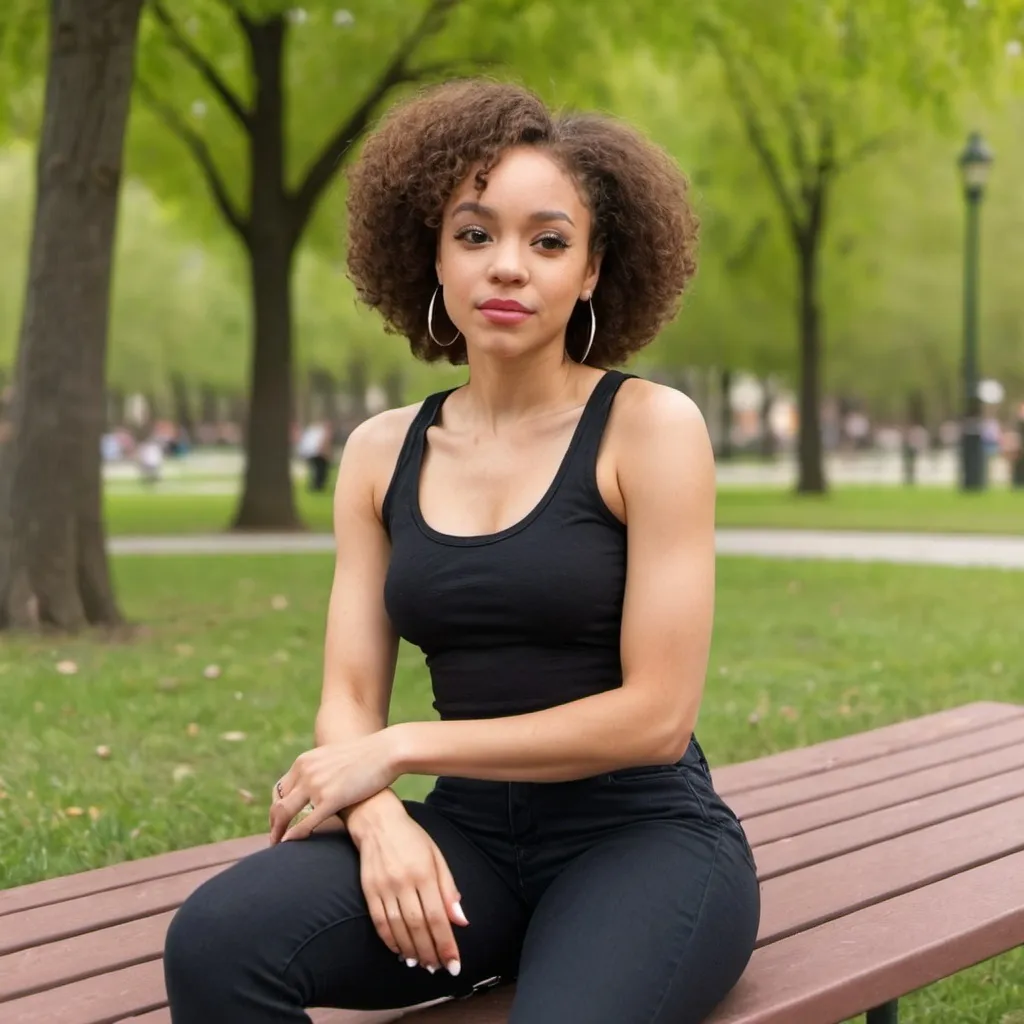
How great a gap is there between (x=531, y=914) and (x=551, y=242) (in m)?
1.14

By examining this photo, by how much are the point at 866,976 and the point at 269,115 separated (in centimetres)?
1521

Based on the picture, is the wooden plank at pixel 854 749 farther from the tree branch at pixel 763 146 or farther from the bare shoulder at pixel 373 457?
the tree branch at pixel 763 146

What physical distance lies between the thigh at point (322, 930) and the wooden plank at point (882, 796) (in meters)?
1.00

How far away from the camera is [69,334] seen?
8672mm

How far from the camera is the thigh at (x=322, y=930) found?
2215mm

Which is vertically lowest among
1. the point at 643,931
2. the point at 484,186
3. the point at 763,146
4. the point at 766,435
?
the point at 766,435

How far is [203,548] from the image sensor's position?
49.6 ft

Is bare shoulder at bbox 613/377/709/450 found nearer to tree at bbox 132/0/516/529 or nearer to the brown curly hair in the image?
the brown curly hair

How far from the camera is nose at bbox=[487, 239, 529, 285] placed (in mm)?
2611

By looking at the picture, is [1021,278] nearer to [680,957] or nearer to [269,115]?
[269,115]

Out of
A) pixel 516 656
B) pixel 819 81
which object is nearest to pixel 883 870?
pixel 516 656

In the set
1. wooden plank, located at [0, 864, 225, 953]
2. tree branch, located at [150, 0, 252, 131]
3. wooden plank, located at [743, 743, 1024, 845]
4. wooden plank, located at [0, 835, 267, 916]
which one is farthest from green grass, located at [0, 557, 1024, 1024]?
tree branch, located at [150, 0, 252, 131]

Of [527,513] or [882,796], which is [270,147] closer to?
[882,796]

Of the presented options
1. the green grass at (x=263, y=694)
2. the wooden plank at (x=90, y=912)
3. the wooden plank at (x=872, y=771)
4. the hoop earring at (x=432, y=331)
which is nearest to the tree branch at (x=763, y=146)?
the green grass at (x=263, y=694)
